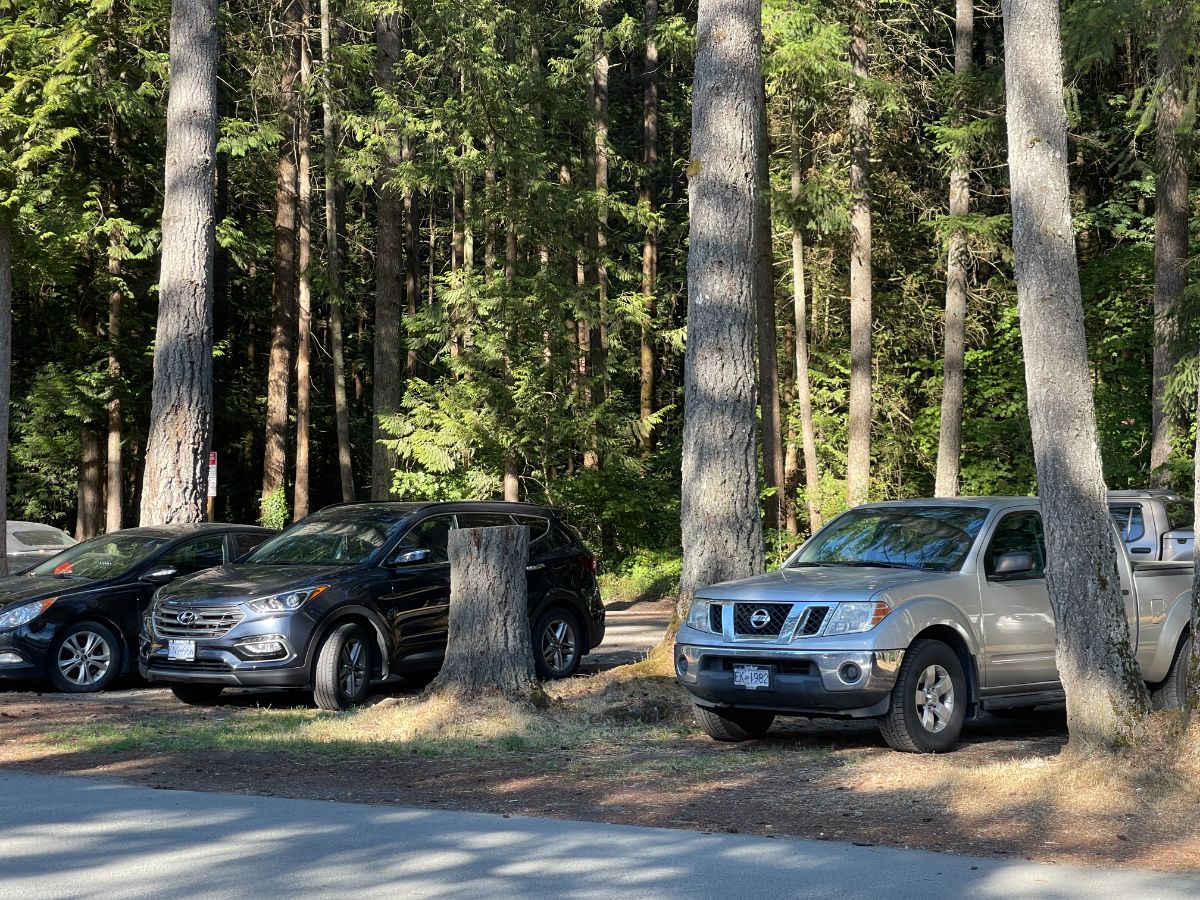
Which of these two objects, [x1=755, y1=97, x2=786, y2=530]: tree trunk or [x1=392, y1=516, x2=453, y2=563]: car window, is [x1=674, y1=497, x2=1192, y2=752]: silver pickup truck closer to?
[x1=392, y1=516, x2=453, y2=563]: car window

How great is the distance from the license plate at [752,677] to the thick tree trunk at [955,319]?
16.7 m

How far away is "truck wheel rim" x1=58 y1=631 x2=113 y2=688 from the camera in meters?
13.7

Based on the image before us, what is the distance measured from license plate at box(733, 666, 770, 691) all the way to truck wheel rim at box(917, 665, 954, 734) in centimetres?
104

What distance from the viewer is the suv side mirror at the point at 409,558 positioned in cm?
1316

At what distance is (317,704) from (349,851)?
5.56 meters

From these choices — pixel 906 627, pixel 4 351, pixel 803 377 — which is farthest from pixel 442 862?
pixel 803 377

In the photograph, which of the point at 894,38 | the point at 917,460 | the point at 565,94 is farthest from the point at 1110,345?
the point at 565,94

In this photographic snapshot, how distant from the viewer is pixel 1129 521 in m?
12.6

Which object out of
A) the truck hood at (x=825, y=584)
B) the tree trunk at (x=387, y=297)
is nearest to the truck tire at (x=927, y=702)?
the truck hood at (x=825, y=584)

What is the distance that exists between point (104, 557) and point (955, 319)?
1701cm

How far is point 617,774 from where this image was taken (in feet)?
30.7

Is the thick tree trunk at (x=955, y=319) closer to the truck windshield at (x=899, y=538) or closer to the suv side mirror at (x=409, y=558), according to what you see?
the suv side mirror at (x=409, y=558)

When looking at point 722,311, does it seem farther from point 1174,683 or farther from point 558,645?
point 1174,683

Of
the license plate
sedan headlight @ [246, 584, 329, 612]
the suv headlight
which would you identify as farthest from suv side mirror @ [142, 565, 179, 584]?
the suv headlight
